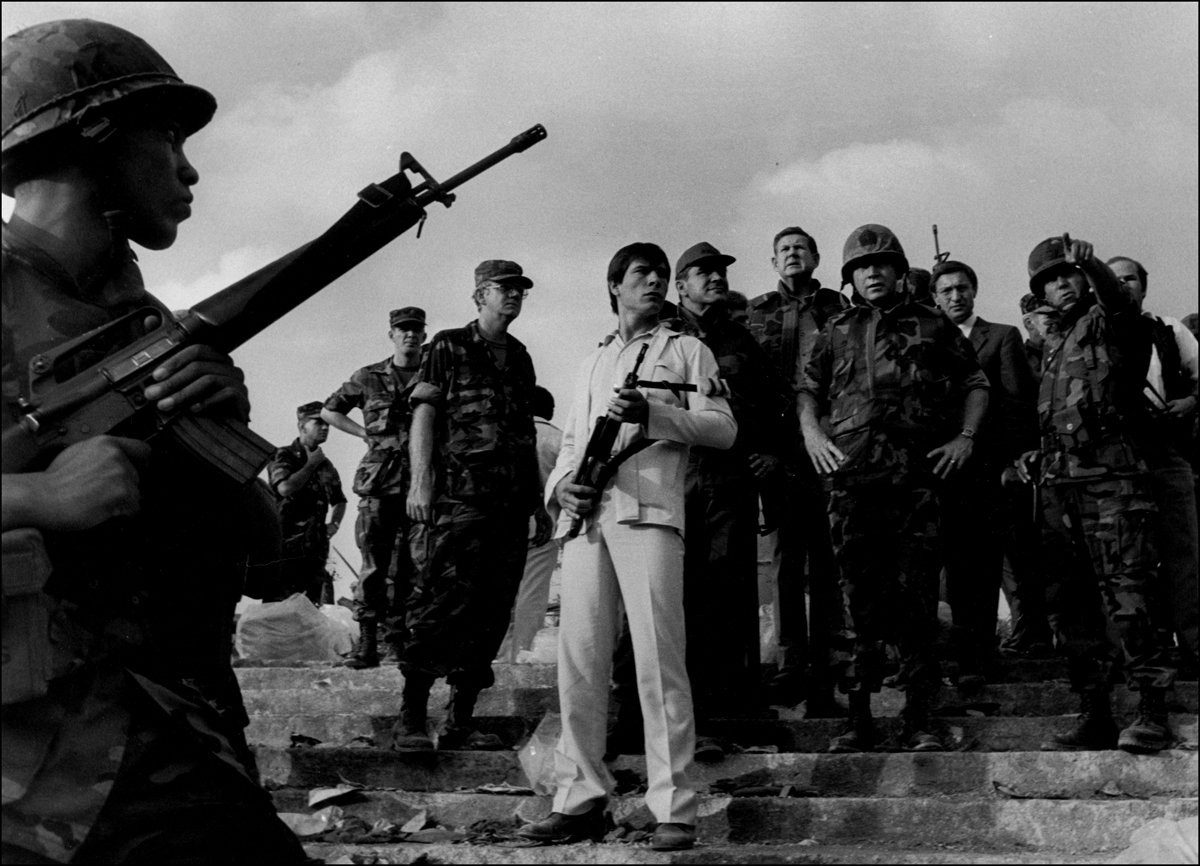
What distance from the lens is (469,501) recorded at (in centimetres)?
627

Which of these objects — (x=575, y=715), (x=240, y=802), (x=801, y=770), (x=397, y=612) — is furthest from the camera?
(x=397, y=612)

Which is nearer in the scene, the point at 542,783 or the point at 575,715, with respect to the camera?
the point at 575,715

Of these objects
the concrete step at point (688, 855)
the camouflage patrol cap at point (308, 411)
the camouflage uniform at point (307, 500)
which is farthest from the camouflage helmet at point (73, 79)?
the camouflage patrol cap at point (308, 411)

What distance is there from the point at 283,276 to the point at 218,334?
0.60 ft

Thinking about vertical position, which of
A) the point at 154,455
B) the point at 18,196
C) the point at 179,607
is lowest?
the point at 179,607

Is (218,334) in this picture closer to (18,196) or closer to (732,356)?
(18,196)

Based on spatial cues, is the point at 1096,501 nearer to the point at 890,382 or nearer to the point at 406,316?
the point at 890,382

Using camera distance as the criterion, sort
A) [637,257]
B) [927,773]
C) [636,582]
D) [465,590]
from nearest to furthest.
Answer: [636,582]
[927,773]
[637,257]
[465,590]

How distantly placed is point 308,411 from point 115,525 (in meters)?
8.31

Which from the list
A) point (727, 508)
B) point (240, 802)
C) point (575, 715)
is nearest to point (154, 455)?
point (240, 802)

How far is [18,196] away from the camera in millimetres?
2648

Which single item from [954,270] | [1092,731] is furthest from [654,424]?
[954,270]

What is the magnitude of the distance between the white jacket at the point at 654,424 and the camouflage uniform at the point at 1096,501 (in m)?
1.71

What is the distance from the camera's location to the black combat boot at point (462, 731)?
19.6ft
